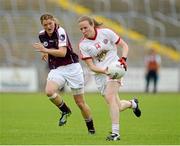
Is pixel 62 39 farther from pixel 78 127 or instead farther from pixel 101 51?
pixel 78 127

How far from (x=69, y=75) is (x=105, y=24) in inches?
881

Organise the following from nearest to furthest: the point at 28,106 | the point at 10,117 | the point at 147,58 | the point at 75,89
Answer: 1. the point at 75,89
2. the point at 10,117
3. the point at 28,106
4. the point at 147,58

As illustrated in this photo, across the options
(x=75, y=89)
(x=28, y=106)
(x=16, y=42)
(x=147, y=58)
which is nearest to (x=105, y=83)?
(x=75, y=89)

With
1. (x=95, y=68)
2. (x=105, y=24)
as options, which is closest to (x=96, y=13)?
(x=105, y=24)

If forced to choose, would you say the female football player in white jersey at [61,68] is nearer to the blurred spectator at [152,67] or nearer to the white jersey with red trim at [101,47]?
the white jersey with red trim at [101,47]

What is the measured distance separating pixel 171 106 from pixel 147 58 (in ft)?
35.4

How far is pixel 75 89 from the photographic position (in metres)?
12.9

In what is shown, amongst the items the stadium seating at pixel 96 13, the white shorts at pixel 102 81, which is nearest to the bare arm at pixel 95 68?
the white shorts at pixel 102 81

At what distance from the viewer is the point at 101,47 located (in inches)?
476

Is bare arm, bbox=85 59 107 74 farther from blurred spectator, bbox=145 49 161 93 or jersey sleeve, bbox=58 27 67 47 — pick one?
blurred spectator, bbox=145 49 161 93

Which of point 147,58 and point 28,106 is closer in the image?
point 28,106

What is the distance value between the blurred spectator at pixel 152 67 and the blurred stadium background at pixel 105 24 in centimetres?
84

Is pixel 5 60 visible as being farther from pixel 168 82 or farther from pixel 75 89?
pixel 75 89

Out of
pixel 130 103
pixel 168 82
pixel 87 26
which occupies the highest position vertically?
pixel 87 26
